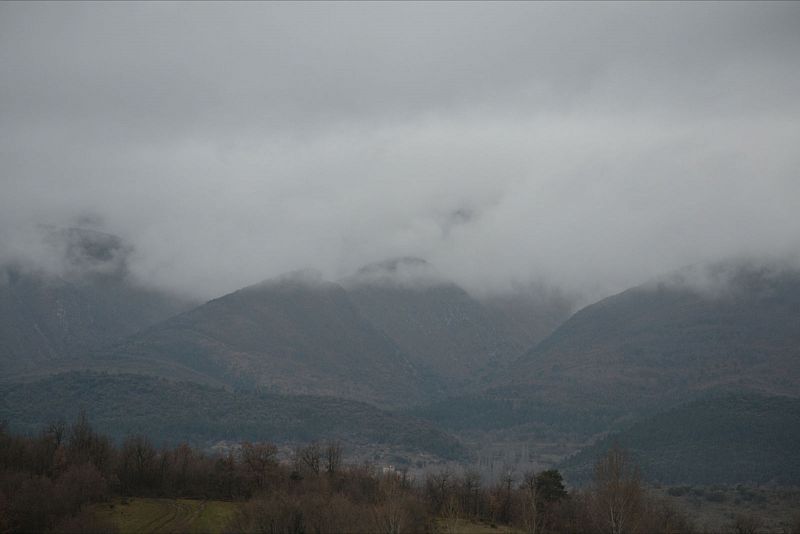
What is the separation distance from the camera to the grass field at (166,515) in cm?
10451

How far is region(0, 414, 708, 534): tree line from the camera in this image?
98188mm

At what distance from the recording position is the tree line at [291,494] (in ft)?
322

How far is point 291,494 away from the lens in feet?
393

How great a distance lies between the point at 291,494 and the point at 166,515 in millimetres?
18984

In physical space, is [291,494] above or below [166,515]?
above

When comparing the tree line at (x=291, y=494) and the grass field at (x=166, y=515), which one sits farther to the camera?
the grass field at (x=166, y=515)

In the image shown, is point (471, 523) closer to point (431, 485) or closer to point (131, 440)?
point (431, 485)

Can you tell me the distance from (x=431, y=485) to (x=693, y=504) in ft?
283

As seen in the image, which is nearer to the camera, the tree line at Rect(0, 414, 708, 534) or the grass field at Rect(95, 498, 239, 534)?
the tree line at Rect(0, 414, 708, 534)

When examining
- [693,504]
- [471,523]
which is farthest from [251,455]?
[693,504]

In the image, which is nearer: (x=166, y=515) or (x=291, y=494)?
(x=166, y=515)

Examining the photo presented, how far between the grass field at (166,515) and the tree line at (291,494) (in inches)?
149

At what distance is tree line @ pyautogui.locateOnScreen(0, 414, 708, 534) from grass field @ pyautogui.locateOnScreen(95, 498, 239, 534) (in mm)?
3791

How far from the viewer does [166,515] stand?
377 feet
